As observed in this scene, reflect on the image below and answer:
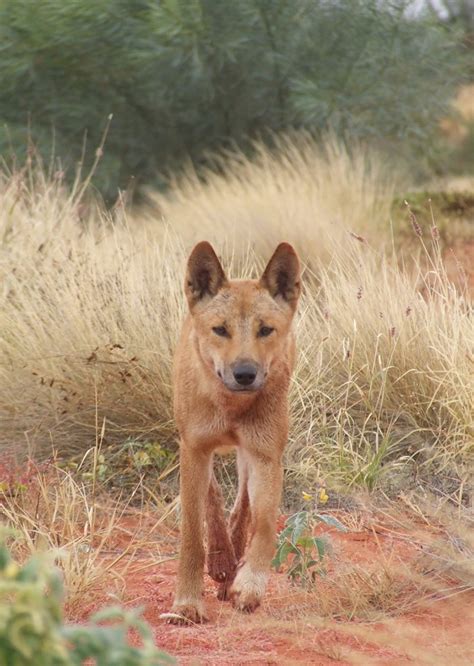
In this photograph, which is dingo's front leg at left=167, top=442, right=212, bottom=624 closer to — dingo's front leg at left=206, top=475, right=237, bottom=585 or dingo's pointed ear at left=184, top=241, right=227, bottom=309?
dingo's front leg at left=206, top=475, right=237, bottom=585

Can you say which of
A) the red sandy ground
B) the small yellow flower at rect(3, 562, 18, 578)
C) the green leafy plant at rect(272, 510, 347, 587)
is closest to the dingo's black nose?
the green leafy plant at rect(272, 510, 347, 587)

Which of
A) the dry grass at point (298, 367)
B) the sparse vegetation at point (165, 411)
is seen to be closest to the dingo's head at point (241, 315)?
the sparse vegetation at point (165, 411)

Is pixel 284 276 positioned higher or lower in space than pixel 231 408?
higher

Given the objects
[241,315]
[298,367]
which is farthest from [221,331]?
[298,367]

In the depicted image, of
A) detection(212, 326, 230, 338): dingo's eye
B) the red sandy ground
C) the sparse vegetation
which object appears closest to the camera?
the red sandy ground

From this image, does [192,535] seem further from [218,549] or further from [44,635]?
[44,635]

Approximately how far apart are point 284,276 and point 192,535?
1.08 metres

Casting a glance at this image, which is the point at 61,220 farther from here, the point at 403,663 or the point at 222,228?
the point at 403,663

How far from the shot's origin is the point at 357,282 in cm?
833

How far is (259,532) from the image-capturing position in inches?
180

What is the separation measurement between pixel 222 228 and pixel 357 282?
13.0ft

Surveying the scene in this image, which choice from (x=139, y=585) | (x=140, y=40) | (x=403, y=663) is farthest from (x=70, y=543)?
(x=140, y=40)

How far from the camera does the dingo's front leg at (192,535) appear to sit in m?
4.69

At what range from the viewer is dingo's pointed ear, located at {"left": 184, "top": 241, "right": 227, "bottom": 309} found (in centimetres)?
488
